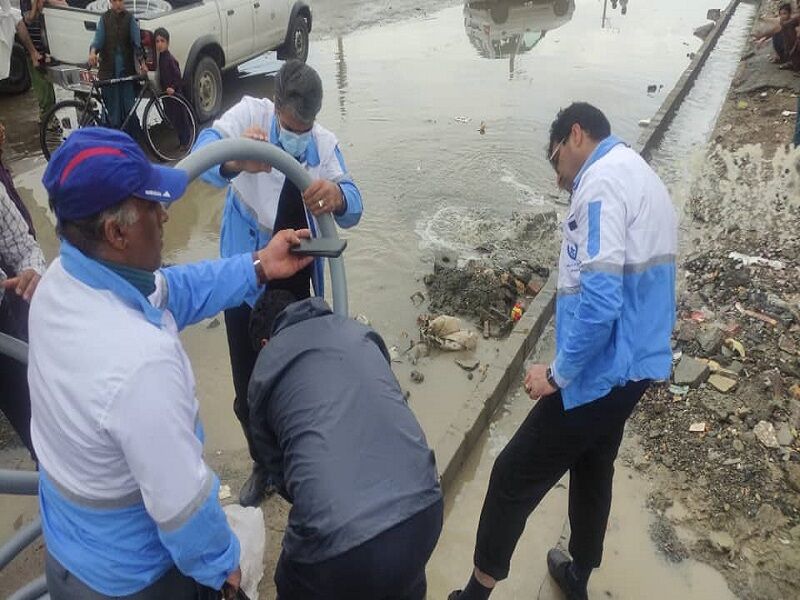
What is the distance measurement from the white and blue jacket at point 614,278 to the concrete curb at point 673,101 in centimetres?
571

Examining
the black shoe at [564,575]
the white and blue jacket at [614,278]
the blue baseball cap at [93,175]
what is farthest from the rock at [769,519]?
the blue baseball cap at [93,175]

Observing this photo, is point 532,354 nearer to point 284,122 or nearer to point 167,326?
point 284,122

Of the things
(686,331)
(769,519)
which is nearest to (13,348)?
(769,519)

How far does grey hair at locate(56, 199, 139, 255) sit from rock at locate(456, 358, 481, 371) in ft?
10.6

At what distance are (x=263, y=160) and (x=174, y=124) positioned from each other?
583 cm

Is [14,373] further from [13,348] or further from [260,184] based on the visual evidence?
[260,184]

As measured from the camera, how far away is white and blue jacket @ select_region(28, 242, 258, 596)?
1395 millimetres

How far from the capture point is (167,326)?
1.74 meters

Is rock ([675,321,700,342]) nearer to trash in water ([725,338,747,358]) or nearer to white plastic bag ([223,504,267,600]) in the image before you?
trash in water ([725,338,747,358])

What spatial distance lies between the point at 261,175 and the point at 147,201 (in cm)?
126

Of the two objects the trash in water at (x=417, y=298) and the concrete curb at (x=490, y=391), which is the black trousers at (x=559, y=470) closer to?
the concrete curb at (x=490, y=391)

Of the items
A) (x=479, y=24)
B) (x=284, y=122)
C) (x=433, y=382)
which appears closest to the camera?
(x=284, y=122)

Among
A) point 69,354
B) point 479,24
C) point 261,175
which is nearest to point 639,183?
point 261,175

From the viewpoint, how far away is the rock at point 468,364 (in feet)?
14.7
